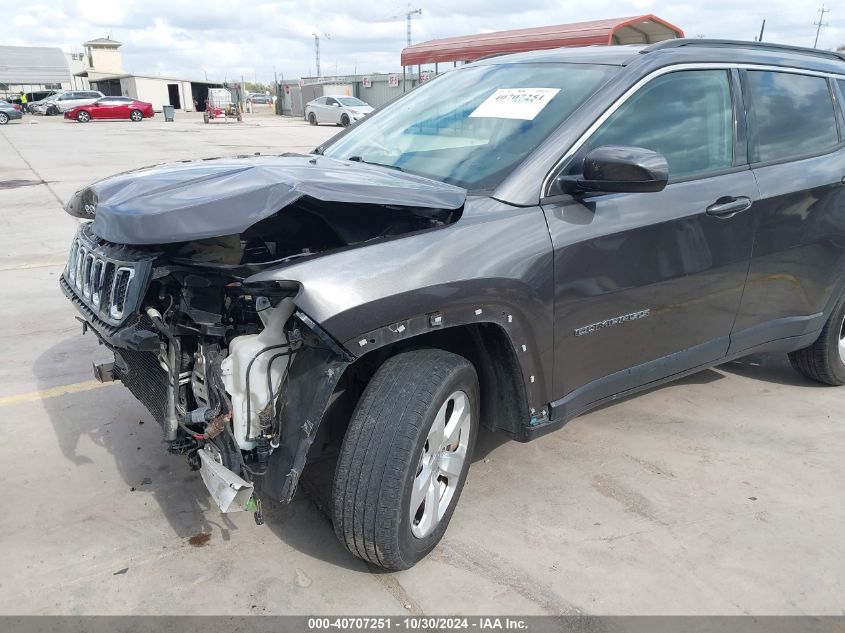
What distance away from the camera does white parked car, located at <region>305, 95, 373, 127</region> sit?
33375 millimetres

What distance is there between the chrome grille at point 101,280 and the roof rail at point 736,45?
239 centimetres

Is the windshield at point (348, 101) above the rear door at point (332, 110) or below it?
above

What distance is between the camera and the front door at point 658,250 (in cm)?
282

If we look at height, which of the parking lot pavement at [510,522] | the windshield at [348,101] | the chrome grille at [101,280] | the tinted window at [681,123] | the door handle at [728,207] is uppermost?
the windshield at [348,101]

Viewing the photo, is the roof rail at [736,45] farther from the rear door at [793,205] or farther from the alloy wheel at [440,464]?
the alloy wheel at [440,464]

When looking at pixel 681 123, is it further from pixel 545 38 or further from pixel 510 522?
pixel 545 38

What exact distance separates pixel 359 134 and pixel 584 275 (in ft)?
5.42

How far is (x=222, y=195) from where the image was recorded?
226cm

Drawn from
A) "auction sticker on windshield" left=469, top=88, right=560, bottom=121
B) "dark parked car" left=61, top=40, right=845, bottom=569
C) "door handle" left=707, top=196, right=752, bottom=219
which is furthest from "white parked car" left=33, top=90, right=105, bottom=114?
"door handle" left=707, top=196, right=752, bottom=219

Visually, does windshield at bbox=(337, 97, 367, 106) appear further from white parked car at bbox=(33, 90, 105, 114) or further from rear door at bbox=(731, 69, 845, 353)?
rear door at bbox=(731, 69, 845, 353)

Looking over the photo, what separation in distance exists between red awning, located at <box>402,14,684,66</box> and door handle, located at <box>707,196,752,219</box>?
9.62m

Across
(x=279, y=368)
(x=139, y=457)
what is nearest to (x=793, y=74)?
(x=279, y=368)

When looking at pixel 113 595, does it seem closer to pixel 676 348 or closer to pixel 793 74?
pixel 676 348

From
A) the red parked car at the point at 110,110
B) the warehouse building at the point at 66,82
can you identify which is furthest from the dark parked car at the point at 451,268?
the warehouse building at the point at 66,82
